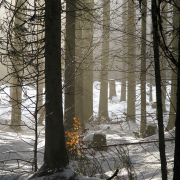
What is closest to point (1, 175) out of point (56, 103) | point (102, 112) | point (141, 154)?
point (56, 103)

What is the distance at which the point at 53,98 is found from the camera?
4.19 meters

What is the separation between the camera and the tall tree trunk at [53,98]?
4143 mm

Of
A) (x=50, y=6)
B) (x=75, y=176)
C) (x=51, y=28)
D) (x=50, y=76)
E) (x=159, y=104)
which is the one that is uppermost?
(x=50, y=6)

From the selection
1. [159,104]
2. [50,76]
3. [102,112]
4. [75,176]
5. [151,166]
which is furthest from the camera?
[102,112]

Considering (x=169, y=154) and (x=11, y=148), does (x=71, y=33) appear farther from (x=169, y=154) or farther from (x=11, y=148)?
(x=169, y=154)

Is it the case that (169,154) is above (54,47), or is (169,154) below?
below

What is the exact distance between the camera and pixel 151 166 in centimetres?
563

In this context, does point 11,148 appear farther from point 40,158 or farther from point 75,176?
point 75,176

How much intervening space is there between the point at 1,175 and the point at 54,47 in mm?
3077

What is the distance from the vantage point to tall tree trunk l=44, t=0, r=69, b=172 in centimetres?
414

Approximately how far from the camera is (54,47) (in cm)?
420

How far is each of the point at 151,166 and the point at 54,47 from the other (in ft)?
14.1

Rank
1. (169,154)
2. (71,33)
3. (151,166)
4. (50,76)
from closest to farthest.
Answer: (50,76) < (151,166) < (169,154) < (71,33)

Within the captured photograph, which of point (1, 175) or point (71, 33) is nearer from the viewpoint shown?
point (1, 175)
